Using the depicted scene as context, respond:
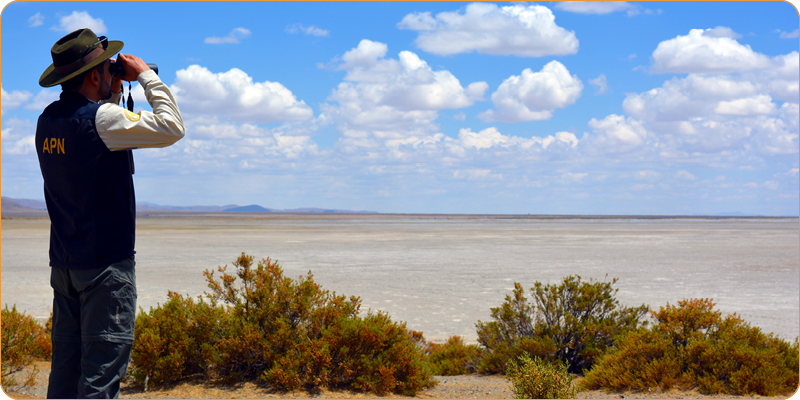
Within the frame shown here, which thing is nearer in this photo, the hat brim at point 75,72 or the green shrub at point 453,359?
the hat brim at point 75,72

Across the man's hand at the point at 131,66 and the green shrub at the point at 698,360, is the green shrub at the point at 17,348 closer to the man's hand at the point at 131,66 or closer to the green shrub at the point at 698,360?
the man's hand at the point at 131,66

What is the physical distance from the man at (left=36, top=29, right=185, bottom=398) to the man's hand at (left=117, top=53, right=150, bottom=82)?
7cm

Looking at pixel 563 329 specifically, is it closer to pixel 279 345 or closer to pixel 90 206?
pixel 279 345

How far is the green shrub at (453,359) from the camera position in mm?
7422

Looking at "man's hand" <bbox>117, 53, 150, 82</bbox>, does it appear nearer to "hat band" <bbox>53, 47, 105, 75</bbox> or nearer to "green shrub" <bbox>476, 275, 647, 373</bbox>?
"hat band" <bbox>53, 47, 105, 75</bbox>

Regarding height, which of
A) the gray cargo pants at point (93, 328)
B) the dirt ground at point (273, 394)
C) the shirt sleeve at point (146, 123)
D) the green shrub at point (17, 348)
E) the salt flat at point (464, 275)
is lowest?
the salt flat at point (464, 275)

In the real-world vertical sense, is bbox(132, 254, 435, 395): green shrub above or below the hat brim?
below

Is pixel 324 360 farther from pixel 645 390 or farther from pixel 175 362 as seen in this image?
pixel 645 390

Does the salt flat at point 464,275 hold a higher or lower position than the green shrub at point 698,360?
lower

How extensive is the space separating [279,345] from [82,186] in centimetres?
343

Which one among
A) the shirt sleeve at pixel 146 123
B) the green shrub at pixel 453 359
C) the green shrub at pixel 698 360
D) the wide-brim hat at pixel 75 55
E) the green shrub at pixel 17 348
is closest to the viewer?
the shirt sleeve at pixel 146 123

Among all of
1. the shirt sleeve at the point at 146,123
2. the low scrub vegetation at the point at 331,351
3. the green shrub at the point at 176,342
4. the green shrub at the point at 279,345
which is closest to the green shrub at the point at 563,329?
the low scrub vegetation at the point at 331,351

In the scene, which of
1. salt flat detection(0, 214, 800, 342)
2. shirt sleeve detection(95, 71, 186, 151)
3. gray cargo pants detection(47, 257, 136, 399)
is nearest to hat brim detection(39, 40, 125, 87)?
shirt sleeve detection(95, 71, 186, 151)

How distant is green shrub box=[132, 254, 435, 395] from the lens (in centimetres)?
543
